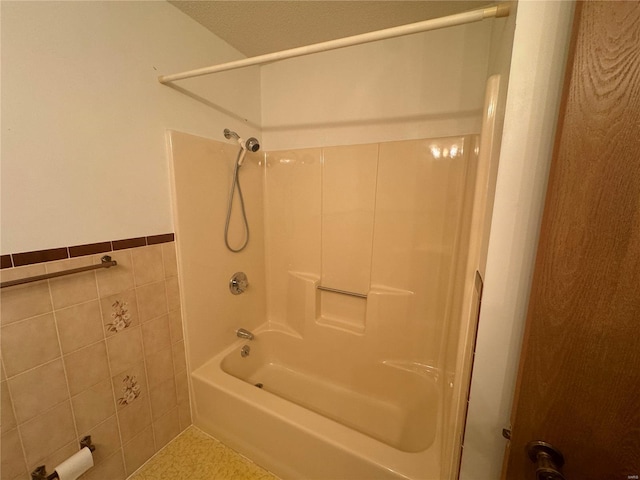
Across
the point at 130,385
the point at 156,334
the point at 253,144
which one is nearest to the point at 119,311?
the point at 156,334

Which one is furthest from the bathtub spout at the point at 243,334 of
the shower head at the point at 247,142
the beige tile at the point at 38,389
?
the shower head at the point at 247,142

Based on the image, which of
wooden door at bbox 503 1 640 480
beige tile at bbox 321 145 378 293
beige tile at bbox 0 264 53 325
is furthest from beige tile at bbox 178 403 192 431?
wooden door at bbox 503 1 640 480

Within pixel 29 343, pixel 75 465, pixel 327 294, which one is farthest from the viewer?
pixel 327 294

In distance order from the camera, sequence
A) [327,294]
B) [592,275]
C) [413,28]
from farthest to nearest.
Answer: [327,294] → [413,28] → [592,275]

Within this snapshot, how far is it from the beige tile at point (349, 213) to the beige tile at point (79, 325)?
1.20 m

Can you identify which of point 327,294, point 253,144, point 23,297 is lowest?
point 327,294

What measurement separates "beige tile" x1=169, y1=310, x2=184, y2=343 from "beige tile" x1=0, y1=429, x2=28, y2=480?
54cm

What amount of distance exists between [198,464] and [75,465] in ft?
1.73

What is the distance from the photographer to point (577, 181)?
419 mm

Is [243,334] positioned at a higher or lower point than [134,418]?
higher

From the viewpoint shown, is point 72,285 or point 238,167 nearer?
point 72,285

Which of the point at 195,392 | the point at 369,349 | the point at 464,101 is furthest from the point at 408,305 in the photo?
the point at 195,392

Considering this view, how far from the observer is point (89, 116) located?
2.97ft

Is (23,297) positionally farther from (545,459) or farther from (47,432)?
(545,459)
